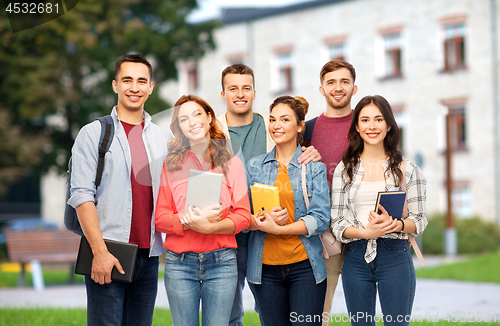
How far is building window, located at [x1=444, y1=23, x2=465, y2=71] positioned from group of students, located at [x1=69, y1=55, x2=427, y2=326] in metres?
21.1

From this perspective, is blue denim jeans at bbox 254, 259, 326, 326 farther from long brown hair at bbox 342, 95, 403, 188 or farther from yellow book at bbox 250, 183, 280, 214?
long brown hair at bbox 342, 95, 403, 188

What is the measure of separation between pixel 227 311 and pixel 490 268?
1179 cm

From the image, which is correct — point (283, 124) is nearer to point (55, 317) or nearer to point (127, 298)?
point (127, 298)

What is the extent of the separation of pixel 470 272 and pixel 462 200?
34.9 feet

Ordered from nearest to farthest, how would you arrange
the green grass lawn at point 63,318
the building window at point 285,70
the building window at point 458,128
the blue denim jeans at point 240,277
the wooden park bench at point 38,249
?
the blue denim jeans at point 240,277
the green grass lawn at point 63,318
the wooden park bench at point 38,249
the building window at point 458,128
the building window at point 285,70

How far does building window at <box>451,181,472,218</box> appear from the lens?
22656 mm

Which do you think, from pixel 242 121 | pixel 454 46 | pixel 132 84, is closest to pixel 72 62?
pixel 454 46

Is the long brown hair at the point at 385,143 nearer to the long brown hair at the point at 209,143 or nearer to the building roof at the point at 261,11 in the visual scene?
the long brown hair at the point at 209,143

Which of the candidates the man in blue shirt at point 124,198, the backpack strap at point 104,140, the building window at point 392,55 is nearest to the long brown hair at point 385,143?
the man in blue shirt at point 124,198

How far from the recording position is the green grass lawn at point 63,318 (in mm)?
6031

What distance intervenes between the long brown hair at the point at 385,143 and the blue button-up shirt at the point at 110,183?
1.30 metres

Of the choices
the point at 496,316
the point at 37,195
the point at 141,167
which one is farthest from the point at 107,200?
the point at 37,195

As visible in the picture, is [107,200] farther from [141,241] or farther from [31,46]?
[31,46]

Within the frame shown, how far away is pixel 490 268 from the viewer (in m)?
13.5
